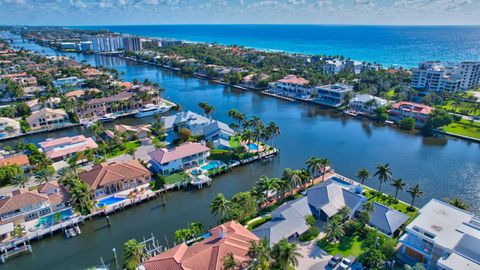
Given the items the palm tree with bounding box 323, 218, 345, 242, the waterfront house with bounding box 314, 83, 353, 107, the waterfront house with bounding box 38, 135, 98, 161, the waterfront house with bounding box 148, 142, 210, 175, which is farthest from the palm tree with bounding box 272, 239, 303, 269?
the waterfront house with bounding box 314, 83, 353, 107

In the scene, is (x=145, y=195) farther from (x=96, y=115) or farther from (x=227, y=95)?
(x=227, y=95)

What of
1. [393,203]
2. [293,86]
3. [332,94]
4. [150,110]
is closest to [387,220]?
[393,203]

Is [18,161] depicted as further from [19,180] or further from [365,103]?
[365,103]

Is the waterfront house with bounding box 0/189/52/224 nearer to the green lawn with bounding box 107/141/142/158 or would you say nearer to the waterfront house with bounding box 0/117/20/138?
the green lawn with bounding box 107/141/142/158

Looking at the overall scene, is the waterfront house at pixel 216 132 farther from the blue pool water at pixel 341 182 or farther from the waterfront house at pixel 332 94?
the waterfront house at pixel 332 94

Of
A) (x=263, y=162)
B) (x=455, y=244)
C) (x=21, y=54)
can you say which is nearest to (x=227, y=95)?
(x=263, y=162)

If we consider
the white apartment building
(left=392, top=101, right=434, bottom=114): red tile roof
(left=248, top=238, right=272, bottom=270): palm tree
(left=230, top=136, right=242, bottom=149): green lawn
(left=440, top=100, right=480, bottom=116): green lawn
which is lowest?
(left=230, top=136, right=242, bottom=149): green lawn

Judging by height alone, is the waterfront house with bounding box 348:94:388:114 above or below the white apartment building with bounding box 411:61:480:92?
below
